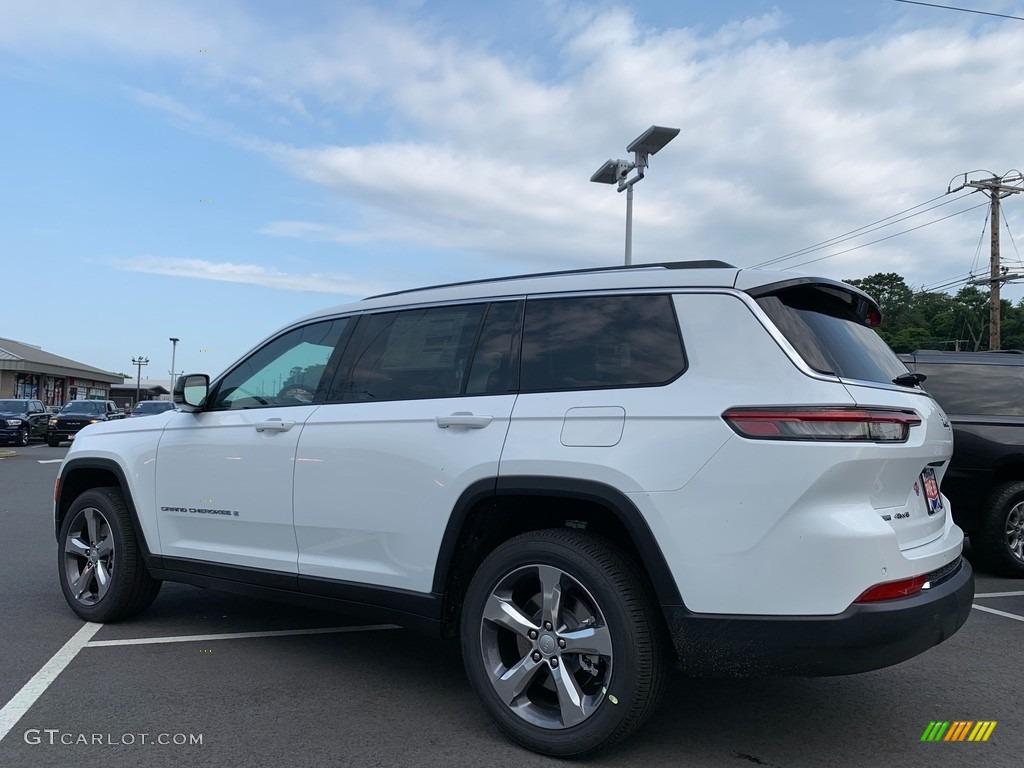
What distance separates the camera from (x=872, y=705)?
12.9 ft

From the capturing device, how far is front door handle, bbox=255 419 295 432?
4250mm

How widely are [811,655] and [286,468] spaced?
8.45 ft

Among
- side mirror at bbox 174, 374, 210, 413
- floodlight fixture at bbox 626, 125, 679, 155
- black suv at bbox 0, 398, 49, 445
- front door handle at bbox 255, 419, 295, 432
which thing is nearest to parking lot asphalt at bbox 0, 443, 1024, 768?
front door handle at bbox 255, 419, 295, 432

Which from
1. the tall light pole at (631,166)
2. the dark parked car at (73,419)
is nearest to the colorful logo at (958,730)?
the tall light pole at (631,166)

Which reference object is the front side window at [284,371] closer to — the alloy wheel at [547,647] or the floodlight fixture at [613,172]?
the alloy wheel at [547,647]

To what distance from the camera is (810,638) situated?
2.82m

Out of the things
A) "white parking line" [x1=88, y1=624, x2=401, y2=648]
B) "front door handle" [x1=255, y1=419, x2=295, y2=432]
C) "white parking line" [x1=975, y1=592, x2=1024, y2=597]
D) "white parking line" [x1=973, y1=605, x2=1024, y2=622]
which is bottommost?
"white parking line" [x1=975, y1=592, x2=1024, y2=597]

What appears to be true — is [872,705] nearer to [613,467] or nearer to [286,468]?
[613,467]

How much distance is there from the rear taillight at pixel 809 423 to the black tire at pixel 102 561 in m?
3.80

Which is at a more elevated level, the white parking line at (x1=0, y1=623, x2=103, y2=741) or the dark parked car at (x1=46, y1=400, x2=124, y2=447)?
the dark parked car at (x1=46, y1=400, x2=124, y2=447)

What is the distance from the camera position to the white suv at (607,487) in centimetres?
287

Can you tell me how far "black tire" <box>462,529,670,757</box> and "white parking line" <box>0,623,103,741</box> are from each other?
198 cm

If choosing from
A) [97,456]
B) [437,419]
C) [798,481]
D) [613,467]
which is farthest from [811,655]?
[97,456]

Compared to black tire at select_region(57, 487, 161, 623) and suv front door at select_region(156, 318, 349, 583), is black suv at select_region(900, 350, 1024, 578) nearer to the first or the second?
suv front door at select_region(156, 318, 349, 583)
